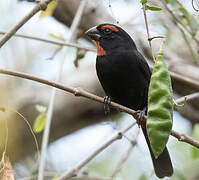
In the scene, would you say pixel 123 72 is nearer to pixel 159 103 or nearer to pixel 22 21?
pixel 22 21

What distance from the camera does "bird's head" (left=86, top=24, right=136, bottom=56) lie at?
367cm

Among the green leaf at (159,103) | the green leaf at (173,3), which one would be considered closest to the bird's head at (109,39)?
the green leaf at (173,3)

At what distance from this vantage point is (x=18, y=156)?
5.35 m

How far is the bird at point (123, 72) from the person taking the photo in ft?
11.6

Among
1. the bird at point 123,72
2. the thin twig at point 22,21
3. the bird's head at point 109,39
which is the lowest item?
the bird at point 123,72

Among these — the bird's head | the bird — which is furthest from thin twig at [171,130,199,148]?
the bird's head

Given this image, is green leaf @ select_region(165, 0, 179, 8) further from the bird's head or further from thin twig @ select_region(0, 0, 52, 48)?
thin twig @ select_region(0, 0, 52, 48)

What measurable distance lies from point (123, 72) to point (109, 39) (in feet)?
1.30

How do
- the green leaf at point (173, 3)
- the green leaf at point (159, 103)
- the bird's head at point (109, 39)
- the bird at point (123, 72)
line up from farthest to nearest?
the bird's head at point (109, 39) < the bird at point (123, 72) < the green leaf at point (173, 3) < the green leaf at point (159, 103)

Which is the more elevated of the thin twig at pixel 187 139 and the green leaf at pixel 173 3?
the green leaf at pixel 173 3

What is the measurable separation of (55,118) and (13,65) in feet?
4.22

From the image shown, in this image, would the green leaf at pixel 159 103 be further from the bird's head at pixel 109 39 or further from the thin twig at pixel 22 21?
the bird's head at pixel 109 39

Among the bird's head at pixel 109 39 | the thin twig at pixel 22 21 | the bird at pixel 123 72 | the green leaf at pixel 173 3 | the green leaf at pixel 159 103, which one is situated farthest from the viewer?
the bird's head at pixel 109 39

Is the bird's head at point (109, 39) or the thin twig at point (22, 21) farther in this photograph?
the bird's head at point (109, 39)
